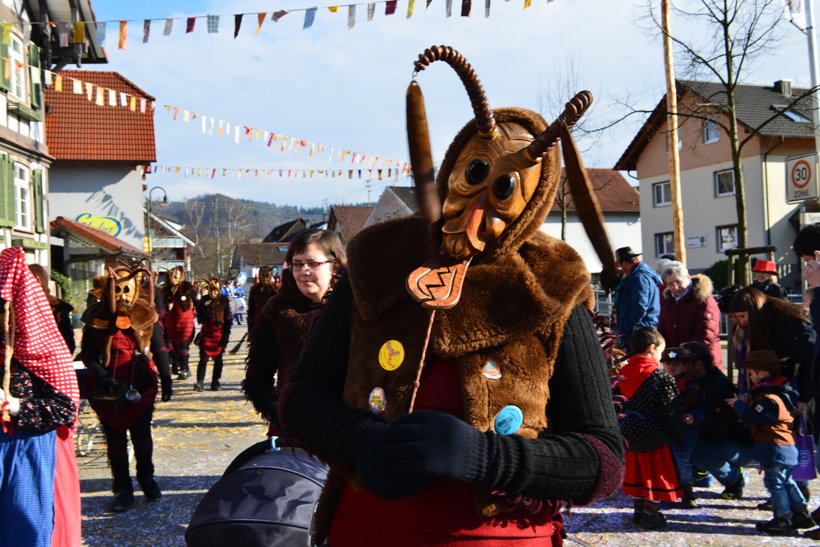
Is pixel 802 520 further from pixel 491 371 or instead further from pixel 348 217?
pixel 348 217

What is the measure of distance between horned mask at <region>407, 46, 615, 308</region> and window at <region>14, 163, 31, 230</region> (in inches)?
783

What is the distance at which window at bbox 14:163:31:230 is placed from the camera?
61.8ft

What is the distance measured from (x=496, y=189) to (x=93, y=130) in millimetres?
28817

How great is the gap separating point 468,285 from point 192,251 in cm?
7689

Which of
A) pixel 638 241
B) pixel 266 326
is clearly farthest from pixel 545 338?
pixel 638 241

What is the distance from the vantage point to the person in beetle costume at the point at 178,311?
11.9 meters

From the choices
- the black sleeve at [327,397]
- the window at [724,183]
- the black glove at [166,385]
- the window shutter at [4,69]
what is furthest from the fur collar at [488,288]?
the window at [724,183]

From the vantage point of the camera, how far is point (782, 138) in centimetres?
2698

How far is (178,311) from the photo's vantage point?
11922 mm

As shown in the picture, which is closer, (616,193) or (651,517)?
(651,517)

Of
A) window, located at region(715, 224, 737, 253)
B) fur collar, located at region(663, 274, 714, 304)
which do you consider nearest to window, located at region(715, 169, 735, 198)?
window, located at region(715, 224, 737, 253)

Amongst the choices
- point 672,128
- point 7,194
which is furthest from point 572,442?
point 7,194

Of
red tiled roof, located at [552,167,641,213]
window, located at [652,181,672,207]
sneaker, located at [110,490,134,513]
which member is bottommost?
sneaker, located at [110,490,134,513]

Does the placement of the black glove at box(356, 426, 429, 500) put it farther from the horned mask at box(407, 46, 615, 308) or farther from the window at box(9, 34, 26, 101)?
the window at box(9, 34, 26, 101)
